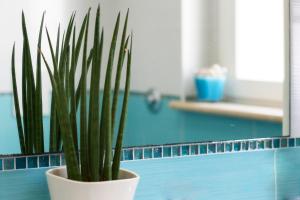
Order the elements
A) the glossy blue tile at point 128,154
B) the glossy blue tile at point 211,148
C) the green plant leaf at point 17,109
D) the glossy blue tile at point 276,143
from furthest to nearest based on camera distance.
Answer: the glossy blue tile at point 276,143
the glossy blue tile at point 211,148
the glossy blue tile at point 128,154
the green plant leaf at point 17,109

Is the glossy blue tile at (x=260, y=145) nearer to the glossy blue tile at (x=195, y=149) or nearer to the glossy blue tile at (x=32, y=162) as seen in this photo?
the glossy blue tile at (x=195, y=149)

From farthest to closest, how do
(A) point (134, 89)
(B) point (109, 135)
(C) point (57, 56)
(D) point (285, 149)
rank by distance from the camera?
(D) point (285, 149) → (A) point (134, 89) → (C) point (57, 56) → (B) point (109, 135)

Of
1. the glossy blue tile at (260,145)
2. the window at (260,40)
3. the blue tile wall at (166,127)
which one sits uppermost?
the window at (260,40)

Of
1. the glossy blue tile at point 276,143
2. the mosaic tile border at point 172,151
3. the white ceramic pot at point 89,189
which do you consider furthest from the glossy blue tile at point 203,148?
the white ceramic pot at point 89,189

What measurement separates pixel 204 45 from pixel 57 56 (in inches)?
15.1

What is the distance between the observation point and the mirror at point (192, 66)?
152cm

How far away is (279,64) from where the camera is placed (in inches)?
71.8

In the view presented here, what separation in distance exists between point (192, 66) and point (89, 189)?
0.46 metres

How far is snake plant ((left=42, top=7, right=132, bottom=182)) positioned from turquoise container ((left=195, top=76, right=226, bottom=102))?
0.25 meters

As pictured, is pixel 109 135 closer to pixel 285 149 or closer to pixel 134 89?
pixel 134 89

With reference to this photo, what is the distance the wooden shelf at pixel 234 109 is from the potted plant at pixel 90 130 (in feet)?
0.75

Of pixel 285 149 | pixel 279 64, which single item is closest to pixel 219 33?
pixel 279 64

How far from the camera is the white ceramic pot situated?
1.39 metres

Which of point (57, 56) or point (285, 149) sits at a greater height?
point (57, 56)
